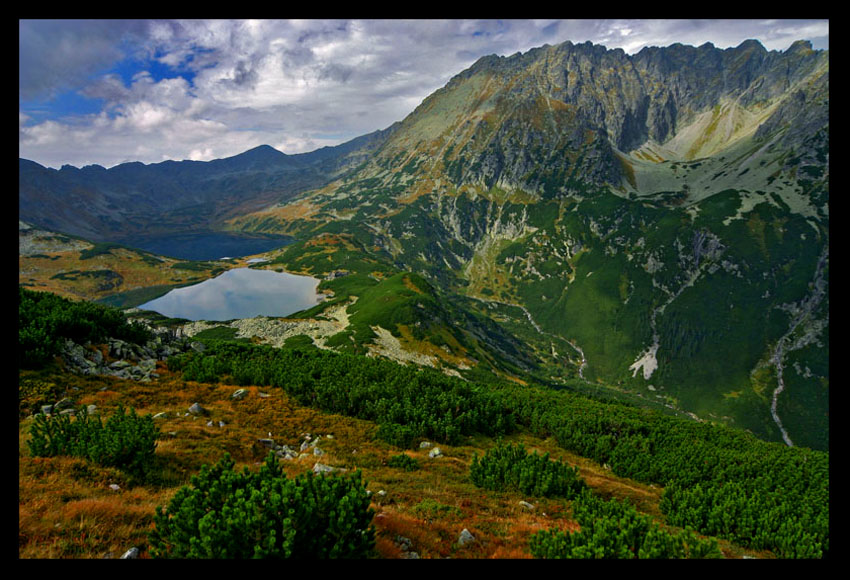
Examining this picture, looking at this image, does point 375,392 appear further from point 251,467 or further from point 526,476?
point 526,476

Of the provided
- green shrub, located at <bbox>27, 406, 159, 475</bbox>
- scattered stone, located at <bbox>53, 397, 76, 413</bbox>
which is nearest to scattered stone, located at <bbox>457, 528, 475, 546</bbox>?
green shrub, located at <bbox>27, 406, 159, 475</bbox>

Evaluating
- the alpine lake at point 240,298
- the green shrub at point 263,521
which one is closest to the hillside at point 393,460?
the green shrub at point 263,521

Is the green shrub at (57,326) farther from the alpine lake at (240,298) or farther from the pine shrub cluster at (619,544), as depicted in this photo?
the alpine lake at (240,298)

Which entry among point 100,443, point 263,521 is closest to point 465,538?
point 263,521

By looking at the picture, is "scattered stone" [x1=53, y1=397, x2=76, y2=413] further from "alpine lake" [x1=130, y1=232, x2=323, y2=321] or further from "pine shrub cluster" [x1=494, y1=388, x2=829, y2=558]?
"alpine lake" [x1=130, y1=232, x2=323, y2=321]

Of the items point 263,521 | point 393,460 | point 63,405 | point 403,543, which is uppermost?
point 263,521
